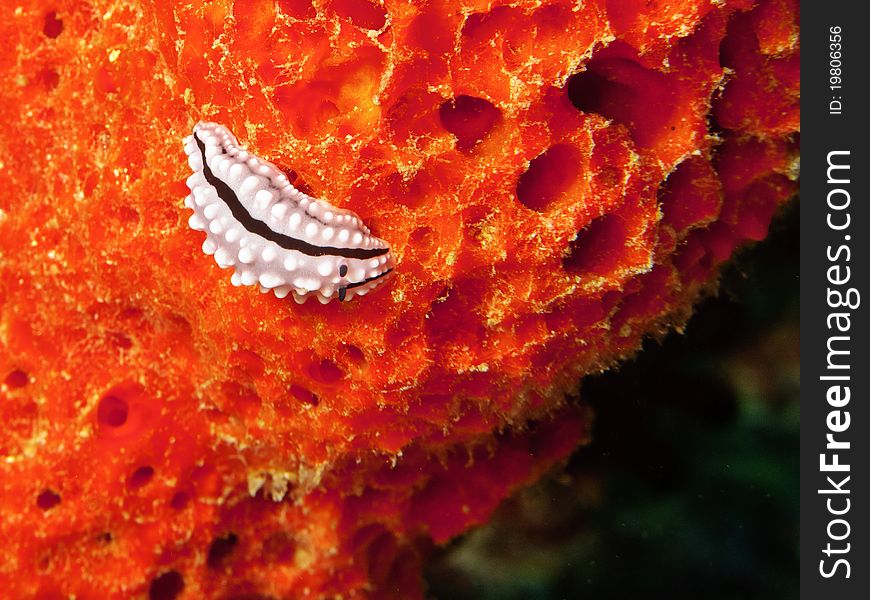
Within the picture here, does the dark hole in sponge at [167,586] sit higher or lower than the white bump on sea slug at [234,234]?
lower

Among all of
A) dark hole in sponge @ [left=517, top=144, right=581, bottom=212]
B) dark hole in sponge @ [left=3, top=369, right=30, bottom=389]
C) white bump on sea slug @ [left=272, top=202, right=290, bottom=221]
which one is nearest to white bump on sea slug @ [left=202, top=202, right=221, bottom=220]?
white bump on sea slug @ [left=272, top=202, right=290, bottom=221]

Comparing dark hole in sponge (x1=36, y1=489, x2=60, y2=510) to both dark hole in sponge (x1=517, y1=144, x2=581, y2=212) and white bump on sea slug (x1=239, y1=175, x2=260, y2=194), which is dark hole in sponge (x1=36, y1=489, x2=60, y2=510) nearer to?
white bump on sea slug (x1=239, y1=175, x2=260, y2=194)

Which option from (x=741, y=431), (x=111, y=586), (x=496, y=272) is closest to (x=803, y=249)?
(x=741, y=431)

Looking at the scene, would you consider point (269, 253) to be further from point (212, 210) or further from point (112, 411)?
point (112, 411)

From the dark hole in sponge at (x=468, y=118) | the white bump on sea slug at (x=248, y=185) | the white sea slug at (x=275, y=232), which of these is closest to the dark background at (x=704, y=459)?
the dark hole in sponge at (x=468, y=118)

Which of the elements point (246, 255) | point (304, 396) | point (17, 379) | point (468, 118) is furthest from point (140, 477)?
point (468, 118)

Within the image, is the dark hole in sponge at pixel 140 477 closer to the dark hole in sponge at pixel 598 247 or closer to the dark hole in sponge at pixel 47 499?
the dark hole in sponge at pixel 47 499
